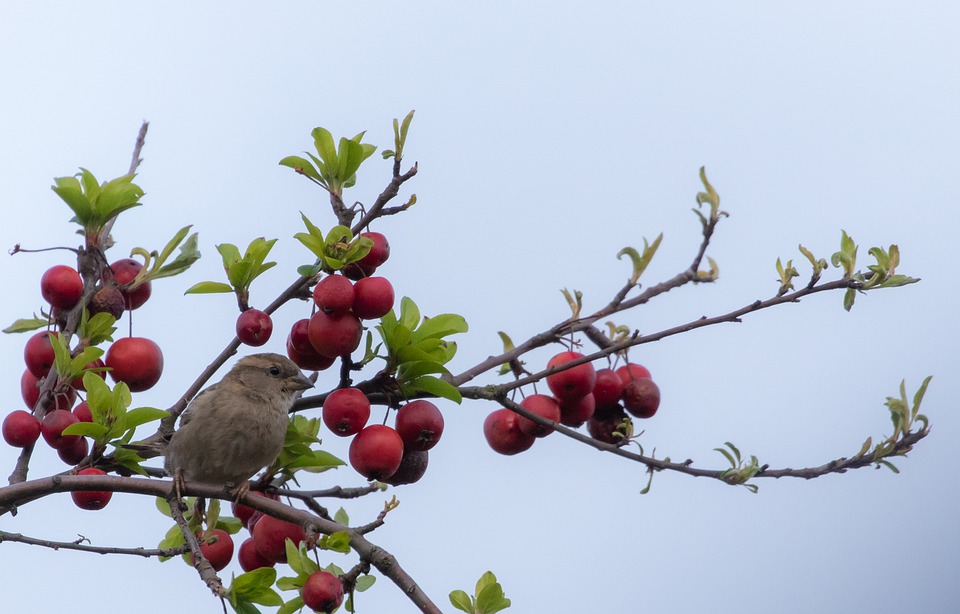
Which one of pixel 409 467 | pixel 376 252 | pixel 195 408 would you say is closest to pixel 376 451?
pixel 409 467

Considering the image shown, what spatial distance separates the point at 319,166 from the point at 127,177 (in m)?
0.67

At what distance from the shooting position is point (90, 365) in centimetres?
347

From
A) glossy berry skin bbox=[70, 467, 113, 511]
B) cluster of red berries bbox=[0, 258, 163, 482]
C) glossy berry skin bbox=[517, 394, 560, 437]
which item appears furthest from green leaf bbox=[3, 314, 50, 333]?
glossy berry skin bbox=[517, 394, 560, 437]

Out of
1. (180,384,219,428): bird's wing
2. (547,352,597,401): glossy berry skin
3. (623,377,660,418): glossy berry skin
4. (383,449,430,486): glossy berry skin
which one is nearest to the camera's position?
(383,449,430,486): glossy berry skin

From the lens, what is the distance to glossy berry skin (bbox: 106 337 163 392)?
3387mm

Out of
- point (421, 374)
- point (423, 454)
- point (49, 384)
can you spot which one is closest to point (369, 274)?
point (421, 374)

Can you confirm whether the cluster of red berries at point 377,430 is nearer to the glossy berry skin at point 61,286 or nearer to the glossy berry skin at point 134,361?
the glossy berry skin at point 134,361

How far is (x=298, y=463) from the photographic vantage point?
3590 millimetres

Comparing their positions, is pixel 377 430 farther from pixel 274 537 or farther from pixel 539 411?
pixel 539 411

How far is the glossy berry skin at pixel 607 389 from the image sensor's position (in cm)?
424

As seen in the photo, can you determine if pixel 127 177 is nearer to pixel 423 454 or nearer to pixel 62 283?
Result: pixel 62 283

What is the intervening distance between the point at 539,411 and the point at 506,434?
0.63ft

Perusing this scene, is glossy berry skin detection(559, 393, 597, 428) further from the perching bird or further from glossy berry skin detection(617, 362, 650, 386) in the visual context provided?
the perching bird

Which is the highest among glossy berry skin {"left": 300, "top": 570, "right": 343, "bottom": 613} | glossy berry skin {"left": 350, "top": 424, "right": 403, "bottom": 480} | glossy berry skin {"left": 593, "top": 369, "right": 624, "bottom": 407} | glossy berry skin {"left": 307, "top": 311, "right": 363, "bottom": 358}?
glossy berry skin {"left": 593, "top": 369, "right": 624, "bottom": 407}
